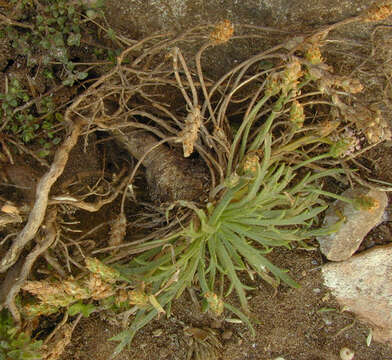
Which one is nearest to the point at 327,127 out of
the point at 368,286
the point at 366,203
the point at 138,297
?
the point at 366,203

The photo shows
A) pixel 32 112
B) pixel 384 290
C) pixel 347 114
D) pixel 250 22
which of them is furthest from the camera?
pixel 384 290

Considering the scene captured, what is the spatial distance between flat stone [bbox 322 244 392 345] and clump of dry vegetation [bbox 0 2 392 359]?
0.35 m

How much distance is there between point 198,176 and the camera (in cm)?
192

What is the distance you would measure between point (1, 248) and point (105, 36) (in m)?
1.20

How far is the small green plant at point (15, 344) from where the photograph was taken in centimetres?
168

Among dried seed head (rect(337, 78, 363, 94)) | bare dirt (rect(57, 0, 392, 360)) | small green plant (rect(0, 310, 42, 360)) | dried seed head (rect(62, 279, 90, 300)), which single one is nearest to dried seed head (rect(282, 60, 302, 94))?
dried seed head (rect(337, 78, 363, 94))

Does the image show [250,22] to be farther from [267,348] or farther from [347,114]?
[267,348]

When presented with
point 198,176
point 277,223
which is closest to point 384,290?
point 277,223

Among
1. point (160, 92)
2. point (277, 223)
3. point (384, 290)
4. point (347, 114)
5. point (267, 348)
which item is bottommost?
point (267, 348)

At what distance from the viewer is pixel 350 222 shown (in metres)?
2.04

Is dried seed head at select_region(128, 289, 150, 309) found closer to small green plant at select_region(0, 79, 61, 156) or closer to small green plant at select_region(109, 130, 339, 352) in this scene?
small green plant at select_region(109, 130, 339, 352)

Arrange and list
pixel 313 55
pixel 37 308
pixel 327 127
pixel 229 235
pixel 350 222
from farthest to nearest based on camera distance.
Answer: pixel 350 222 → pixel 229 235 → pixel 327 127 → pixel 37 308 → pixel 313 55

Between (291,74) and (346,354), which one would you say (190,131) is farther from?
(346,354)

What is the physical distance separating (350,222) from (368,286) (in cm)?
42
